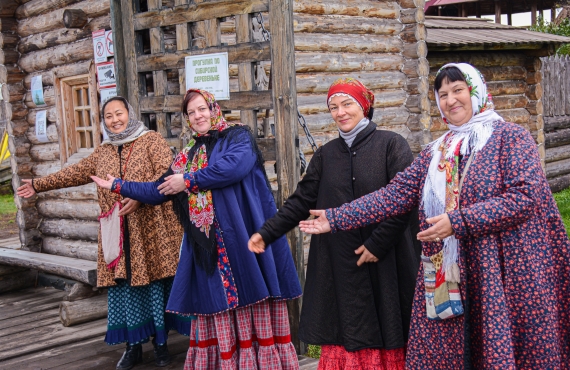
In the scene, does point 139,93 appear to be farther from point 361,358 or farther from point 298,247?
point 361,358

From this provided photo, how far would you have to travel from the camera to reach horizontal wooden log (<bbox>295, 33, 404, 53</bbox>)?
670 cm

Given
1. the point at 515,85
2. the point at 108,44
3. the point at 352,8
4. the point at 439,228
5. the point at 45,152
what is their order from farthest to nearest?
the point at 515,85, the point at 45,152, the point at 352,8, the point at 108,44, the point at 439,228

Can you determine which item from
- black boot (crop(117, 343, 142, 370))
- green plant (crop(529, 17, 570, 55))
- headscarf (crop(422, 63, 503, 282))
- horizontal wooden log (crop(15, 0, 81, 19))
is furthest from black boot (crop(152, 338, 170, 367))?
green plant (crop(529, 17, 570, 55))

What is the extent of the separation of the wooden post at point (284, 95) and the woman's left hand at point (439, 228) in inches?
79.4

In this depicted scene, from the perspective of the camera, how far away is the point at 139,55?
5500 mm

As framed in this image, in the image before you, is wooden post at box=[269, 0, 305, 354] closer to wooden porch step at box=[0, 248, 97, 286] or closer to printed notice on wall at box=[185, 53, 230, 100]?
printed notice on wall at box=[185, 53, 230, 100]

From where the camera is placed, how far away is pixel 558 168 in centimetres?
1295

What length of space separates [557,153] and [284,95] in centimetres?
985

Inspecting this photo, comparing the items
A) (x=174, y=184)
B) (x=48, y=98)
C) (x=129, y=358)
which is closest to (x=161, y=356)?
(x=129, y=358)

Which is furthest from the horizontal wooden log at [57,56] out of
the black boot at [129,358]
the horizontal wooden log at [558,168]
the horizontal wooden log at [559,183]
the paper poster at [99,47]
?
the horizontal wooden log at [559,183]

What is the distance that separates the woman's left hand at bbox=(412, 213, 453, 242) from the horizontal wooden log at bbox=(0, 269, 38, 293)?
6.35 meters

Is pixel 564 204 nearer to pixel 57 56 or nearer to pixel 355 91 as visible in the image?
pixel 57 56

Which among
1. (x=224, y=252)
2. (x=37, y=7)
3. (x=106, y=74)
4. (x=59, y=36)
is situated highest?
(x=37, y=7)

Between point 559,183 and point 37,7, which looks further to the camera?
point 559,183
